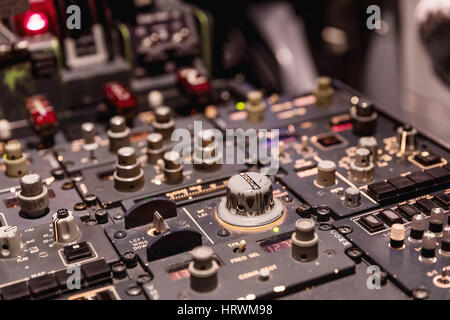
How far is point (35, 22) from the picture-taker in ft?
14.3

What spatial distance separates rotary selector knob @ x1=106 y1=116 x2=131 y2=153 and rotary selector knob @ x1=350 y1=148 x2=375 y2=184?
4.37ft

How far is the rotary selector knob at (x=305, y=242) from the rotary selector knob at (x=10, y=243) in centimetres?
126

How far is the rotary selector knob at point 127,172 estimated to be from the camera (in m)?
3.91

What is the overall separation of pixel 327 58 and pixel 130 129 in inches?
105

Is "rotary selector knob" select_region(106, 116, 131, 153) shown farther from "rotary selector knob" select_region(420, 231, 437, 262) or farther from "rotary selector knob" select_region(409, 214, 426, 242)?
"rotary selector knob" select_region(420, 231, 437, 262)

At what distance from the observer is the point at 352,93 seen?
5.03m

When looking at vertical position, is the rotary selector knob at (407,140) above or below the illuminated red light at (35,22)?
below

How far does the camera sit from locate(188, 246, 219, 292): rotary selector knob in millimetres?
3051

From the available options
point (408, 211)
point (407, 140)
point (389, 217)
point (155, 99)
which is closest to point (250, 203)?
point (389, 217)

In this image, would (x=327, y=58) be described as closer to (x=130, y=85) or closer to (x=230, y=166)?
(x=130, y=85)

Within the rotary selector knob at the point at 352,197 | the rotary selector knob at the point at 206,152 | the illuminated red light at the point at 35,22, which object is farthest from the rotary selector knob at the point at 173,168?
the illuminated red light at the point at 35,22

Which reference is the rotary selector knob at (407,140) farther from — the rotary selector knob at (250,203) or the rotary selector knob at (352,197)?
the rotary selector knob at (250,203)
